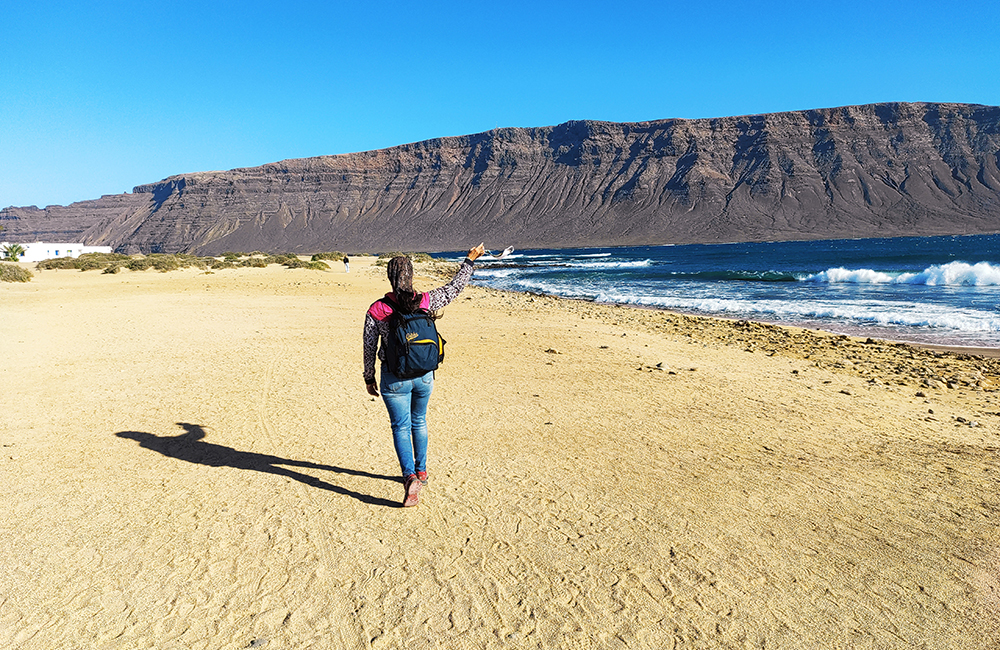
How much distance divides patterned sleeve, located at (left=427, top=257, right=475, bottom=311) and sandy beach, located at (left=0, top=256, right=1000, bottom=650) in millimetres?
1486

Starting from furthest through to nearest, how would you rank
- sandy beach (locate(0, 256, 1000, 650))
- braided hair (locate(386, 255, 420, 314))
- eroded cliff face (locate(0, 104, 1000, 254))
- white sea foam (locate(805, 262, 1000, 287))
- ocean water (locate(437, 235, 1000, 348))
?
eroded cliff face (locate(0, 104, 1000, 254)), white sea foam (locate(805, 262, 1000, 287)), ocean water (locate(437, 235, 1000, 348)), braided hair (locate(386, 255, 420, 314)), sandy beach (locate(0, 256, 1000, 650))

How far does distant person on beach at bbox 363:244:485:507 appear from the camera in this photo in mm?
3902

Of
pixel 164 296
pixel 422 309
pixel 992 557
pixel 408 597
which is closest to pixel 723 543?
pixel 992 557

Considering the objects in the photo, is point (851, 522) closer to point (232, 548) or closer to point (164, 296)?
point (232, 548)

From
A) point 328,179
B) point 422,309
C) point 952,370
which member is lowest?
point 952,370

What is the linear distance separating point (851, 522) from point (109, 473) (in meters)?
5.73

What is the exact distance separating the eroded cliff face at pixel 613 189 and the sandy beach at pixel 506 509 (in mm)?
129973

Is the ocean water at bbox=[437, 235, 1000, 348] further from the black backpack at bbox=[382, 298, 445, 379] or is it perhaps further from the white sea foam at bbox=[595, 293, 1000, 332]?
the black backpack at bbox=[382, 298, 445, 379]

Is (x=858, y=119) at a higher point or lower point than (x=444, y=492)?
higher

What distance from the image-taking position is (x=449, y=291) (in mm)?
4223

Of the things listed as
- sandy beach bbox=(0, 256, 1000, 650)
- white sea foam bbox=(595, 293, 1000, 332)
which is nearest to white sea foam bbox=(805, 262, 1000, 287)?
white sea foam bbox=(595, 293, 1000, 332)

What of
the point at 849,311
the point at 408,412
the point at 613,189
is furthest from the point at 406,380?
the point at 613,189

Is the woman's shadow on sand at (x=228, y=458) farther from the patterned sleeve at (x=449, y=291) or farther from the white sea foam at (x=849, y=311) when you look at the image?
the white sea foam at (x=849, y=311)

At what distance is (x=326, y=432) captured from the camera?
19.9ft
